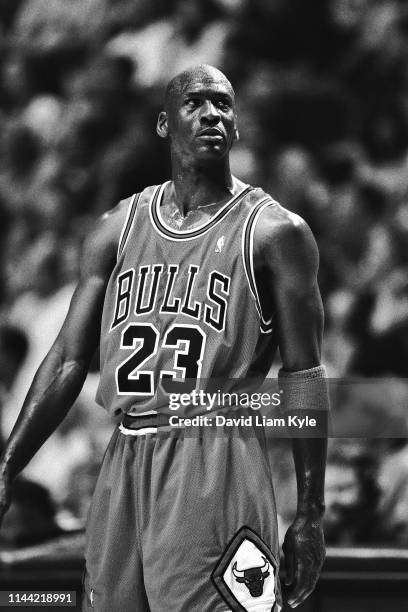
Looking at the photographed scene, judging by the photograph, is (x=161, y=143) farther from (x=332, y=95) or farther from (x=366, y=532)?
(x=366, y=532)

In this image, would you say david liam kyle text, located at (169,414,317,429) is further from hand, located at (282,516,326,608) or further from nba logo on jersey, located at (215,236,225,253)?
nba logo on jersey, located at (215,236,225,253)

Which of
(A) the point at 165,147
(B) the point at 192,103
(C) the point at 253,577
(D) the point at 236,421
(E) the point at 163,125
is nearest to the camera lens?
(C) the point at 253,577

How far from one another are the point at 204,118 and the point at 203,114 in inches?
0.4

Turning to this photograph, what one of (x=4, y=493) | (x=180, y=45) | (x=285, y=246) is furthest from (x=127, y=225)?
(x=180, y=45)

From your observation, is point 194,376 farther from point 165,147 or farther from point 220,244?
point 165,147

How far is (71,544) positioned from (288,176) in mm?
2369

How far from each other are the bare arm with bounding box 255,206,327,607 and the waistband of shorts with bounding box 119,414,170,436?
276mm

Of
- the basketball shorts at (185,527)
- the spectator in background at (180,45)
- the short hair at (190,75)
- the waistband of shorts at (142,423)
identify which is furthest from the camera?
the spectator in background at (180,45)

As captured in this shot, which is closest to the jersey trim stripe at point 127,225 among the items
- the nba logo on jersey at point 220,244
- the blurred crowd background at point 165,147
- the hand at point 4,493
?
the nba logo on jersey at point 220,244

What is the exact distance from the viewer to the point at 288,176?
207 inches

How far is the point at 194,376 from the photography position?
6.75 ft

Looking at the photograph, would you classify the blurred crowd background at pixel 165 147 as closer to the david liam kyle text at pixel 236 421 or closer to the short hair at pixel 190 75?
the david liam kyle text at pixel 236 421

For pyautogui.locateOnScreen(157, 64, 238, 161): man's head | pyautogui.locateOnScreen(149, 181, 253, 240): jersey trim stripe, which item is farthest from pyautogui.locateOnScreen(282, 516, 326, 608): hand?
pyautogui.locateOnScreen(157, 64, 238, 161): man's head

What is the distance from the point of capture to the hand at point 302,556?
2.05 meters
